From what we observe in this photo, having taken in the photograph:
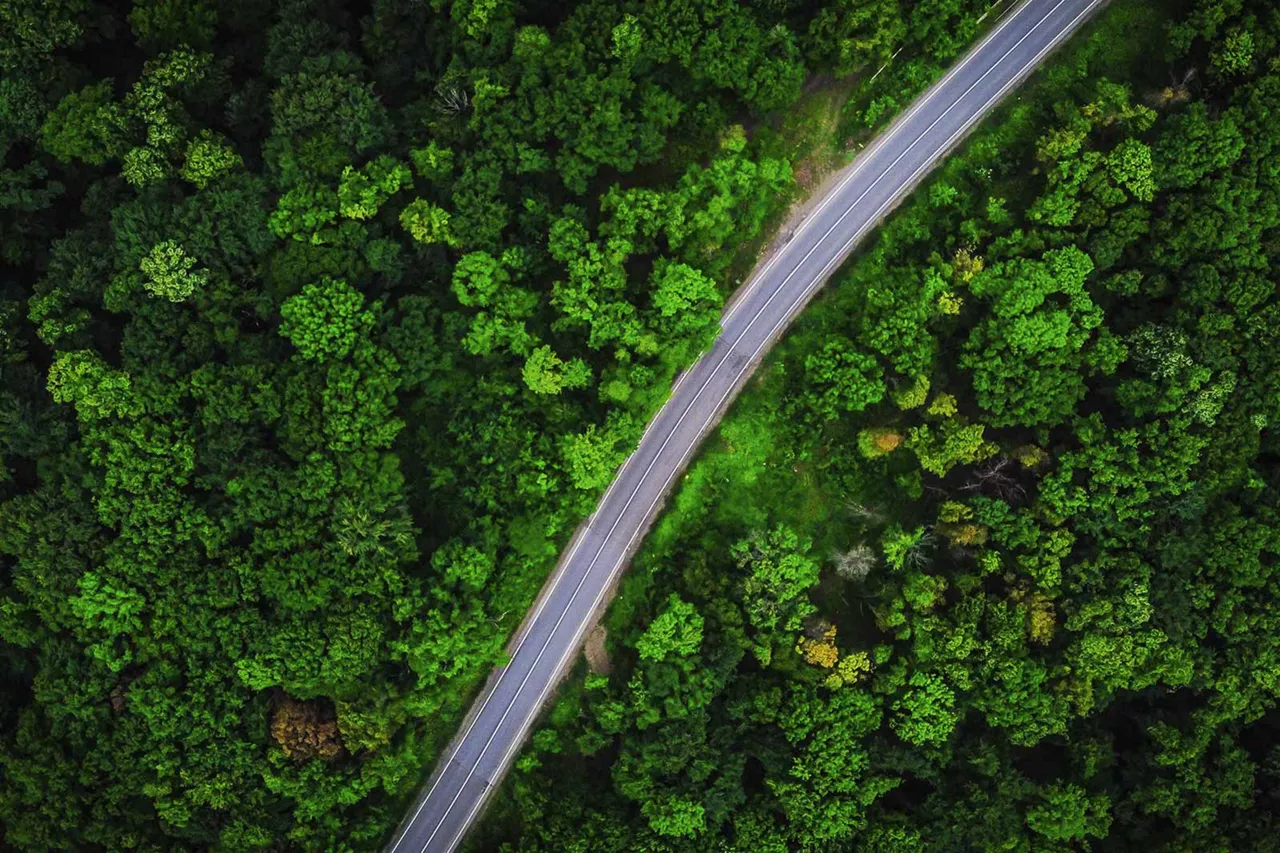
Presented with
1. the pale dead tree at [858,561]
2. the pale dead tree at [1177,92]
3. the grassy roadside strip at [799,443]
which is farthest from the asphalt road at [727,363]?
the pale dead tree at [858,561]

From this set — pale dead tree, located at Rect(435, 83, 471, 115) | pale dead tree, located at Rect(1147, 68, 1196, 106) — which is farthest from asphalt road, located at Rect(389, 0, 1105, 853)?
pale dead tree, located at Rect(435, 83, 471, 115)

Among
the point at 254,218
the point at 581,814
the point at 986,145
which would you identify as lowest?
the point at 581,814

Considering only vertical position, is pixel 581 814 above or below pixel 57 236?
below

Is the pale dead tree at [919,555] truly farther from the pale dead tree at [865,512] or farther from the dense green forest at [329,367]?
the dense green forest at [329,367]

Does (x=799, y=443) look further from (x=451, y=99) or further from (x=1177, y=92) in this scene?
(x=1177, y=92)

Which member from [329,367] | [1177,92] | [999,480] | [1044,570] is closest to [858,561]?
[999,480]

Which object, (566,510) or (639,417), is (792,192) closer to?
(639,417)

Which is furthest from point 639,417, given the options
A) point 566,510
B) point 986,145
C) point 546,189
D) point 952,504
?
point 986,145
